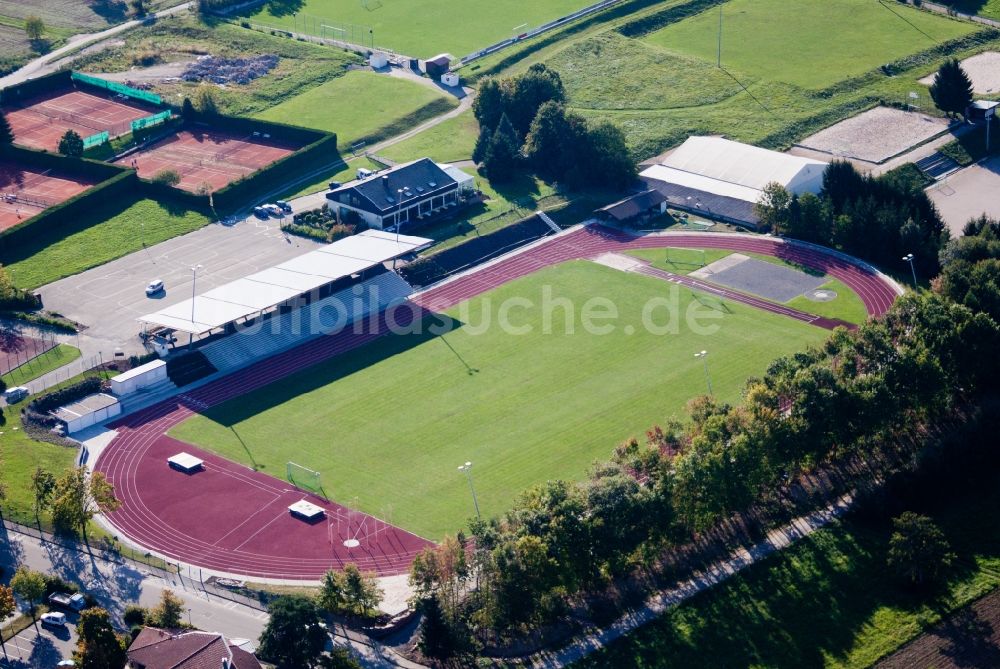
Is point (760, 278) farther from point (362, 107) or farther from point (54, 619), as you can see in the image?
point (54, 619)

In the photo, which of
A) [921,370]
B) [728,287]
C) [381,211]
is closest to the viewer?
[921,370]

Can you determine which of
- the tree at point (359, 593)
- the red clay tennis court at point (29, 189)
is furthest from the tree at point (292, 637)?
the red clay tennis court at point (29, 189)

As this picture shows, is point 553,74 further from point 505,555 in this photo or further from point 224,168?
point 505,555

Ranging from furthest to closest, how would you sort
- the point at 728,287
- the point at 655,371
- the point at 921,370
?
the point at 728,287 < the point at 655,371 < the point at 921,370

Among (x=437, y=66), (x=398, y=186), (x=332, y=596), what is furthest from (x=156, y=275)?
(x=437, y=66)

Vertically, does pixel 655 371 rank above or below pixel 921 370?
below

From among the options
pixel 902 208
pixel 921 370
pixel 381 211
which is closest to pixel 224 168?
pixel 381 211

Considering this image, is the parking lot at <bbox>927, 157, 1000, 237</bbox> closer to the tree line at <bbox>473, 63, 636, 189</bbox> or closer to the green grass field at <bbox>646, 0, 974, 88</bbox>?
the green grass field at <bbox>646, 0, 974, 88</bbox>
